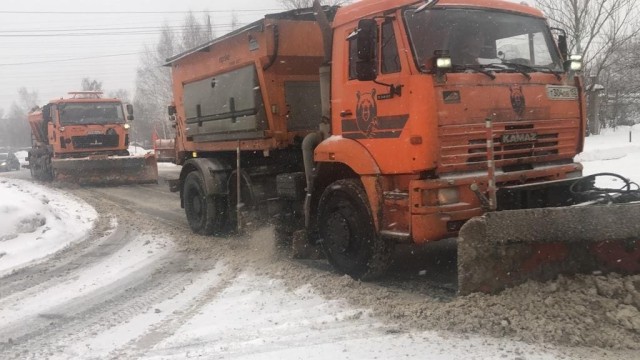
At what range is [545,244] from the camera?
4.60 metres

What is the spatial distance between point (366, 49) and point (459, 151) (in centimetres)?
131

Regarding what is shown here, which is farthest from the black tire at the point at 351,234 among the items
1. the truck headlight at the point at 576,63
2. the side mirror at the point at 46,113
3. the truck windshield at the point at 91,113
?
the side mirror at the point at 46,113

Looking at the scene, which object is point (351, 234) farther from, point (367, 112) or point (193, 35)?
point (193, 35)

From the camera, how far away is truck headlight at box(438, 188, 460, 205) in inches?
200

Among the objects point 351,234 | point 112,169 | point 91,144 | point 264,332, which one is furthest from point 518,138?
point 91,144

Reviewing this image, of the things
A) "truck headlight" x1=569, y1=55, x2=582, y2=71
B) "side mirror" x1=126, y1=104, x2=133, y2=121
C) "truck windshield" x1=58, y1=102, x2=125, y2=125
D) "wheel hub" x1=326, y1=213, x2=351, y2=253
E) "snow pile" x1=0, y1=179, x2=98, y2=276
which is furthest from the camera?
"side mirror" x1=126, y1=104, x2=133, y2=121

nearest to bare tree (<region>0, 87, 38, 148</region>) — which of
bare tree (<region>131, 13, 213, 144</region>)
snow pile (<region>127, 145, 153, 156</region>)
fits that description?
bare tree (<region>131, 13, 213, 144</region>)

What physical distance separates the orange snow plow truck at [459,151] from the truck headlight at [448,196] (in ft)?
0.05

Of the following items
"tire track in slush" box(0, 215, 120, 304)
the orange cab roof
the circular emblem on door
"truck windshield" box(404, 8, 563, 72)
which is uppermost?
the orange cab roof

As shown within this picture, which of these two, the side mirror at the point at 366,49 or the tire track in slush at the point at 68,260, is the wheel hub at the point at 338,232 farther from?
the tire track in slush at the point at 68,260

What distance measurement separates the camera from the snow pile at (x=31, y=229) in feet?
26.7

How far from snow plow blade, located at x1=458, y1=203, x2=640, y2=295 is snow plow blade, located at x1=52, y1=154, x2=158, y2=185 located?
15.1m

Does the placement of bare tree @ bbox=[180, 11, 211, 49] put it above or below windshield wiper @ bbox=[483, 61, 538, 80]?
above

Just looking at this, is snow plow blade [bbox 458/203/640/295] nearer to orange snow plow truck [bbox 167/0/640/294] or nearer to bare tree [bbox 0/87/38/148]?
orange snow plow truck [bbox 167/0/640/294]
